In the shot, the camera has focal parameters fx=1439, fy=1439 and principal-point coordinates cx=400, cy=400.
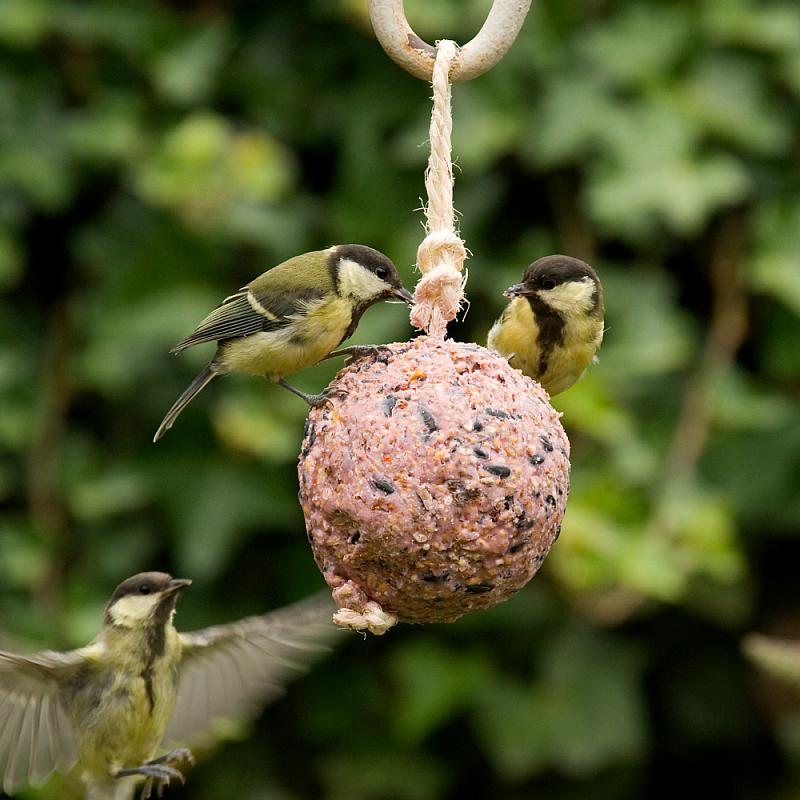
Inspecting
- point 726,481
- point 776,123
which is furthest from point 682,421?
point 776,123

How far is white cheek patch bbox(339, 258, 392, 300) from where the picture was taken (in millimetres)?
2693

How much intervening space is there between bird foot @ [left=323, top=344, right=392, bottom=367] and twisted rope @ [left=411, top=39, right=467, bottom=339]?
127 mm

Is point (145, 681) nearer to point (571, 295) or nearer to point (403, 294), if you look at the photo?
point (403, 294)

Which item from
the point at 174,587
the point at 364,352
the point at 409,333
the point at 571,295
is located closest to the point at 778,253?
the point at 409,333

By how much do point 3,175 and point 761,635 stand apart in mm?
2717

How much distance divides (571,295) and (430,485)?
0.83 meters

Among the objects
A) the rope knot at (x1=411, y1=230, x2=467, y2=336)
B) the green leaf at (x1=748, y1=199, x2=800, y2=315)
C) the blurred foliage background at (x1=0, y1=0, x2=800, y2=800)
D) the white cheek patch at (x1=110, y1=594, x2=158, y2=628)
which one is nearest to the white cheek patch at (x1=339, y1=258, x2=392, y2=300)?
the rope knot at (x1=411, y1=230, x2=467, y2=336)

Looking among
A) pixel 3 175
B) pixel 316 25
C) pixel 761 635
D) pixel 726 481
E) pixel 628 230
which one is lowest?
pixel 761 635

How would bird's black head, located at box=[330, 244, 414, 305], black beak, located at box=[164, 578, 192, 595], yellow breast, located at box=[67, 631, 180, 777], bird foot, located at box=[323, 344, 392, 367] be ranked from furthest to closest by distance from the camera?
1. yellow breast, located at box=[67, 631, 180, 777]
2. black beak, located at box=[164, 578, 192, 595]
3. bird's black head, located at box=[330, 244, 414, 305]
4. bird foot, located at box=[323, 344, 392, 367]

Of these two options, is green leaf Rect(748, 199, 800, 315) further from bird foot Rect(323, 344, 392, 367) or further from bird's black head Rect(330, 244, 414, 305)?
bird foot Rect(323, 344, 392, 367)

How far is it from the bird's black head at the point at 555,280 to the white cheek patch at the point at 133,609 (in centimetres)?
96

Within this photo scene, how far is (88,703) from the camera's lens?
293 cm

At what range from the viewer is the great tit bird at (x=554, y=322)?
9.70 feet

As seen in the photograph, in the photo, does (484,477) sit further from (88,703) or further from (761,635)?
(761,635)
